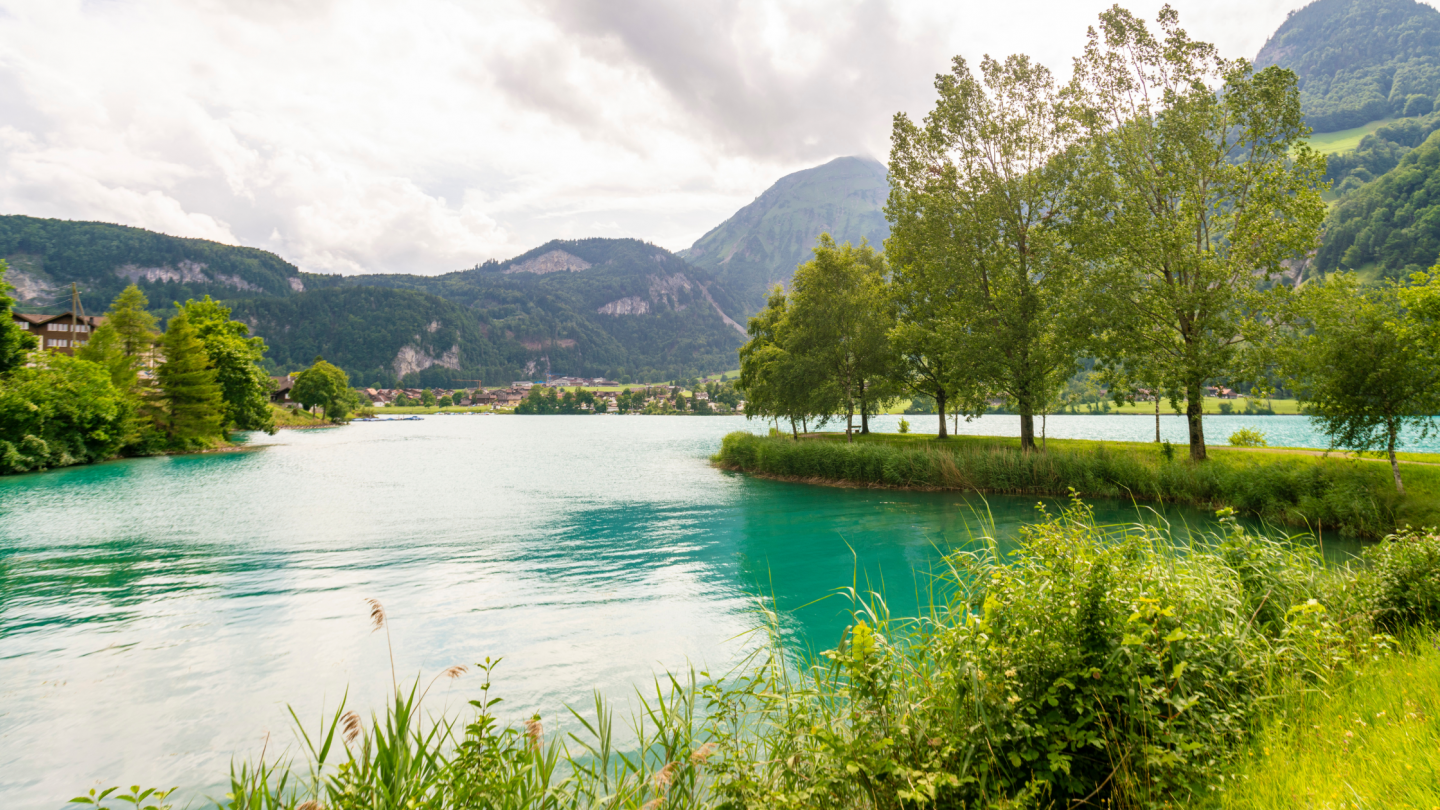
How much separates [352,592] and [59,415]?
1662 inches

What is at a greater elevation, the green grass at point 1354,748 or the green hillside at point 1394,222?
the green hillside at point 1394,222

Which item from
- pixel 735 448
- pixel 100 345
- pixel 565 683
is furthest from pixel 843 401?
pixel 100 345

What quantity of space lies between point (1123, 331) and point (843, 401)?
53.8 feet

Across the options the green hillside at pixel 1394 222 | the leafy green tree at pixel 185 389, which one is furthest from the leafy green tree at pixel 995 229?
the green hillside at pixel 1394 222

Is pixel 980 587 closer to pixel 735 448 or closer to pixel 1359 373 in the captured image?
pixel 1359 373

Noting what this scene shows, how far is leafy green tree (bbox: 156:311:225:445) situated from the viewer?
165 ft

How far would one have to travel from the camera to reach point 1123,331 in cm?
2525

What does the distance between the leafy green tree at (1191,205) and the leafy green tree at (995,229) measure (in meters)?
1.95

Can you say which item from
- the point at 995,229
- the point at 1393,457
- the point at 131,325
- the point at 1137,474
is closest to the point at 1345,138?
the point at 995,229

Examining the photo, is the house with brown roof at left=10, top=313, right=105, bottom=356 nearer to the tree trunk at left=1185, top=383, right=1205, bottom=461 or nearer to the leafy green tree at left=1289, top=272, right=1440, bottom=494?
the tree trunk at left=1185, top=383, right=1205, bottom=461

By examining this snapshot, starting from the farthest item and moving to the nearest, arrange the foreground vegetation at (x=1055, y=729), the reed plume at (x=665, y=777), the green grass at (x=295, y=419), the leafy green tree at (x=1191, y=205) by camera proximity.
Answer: the green grass at (x=295, y=419) → the leafy green tree at (x=1191, y=205) → the reed plume at (x=665, y=777) → the foreground vegetation at (x=1055, y=729)

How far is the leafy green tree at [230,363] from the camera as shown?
186 ft

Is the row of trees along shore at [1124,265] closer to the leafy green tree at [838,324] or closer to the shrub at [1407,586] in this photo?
the leafy green tree at [838,324]

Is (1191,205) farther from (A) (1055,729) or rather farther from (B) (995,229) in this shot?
(A) (1055,729)
